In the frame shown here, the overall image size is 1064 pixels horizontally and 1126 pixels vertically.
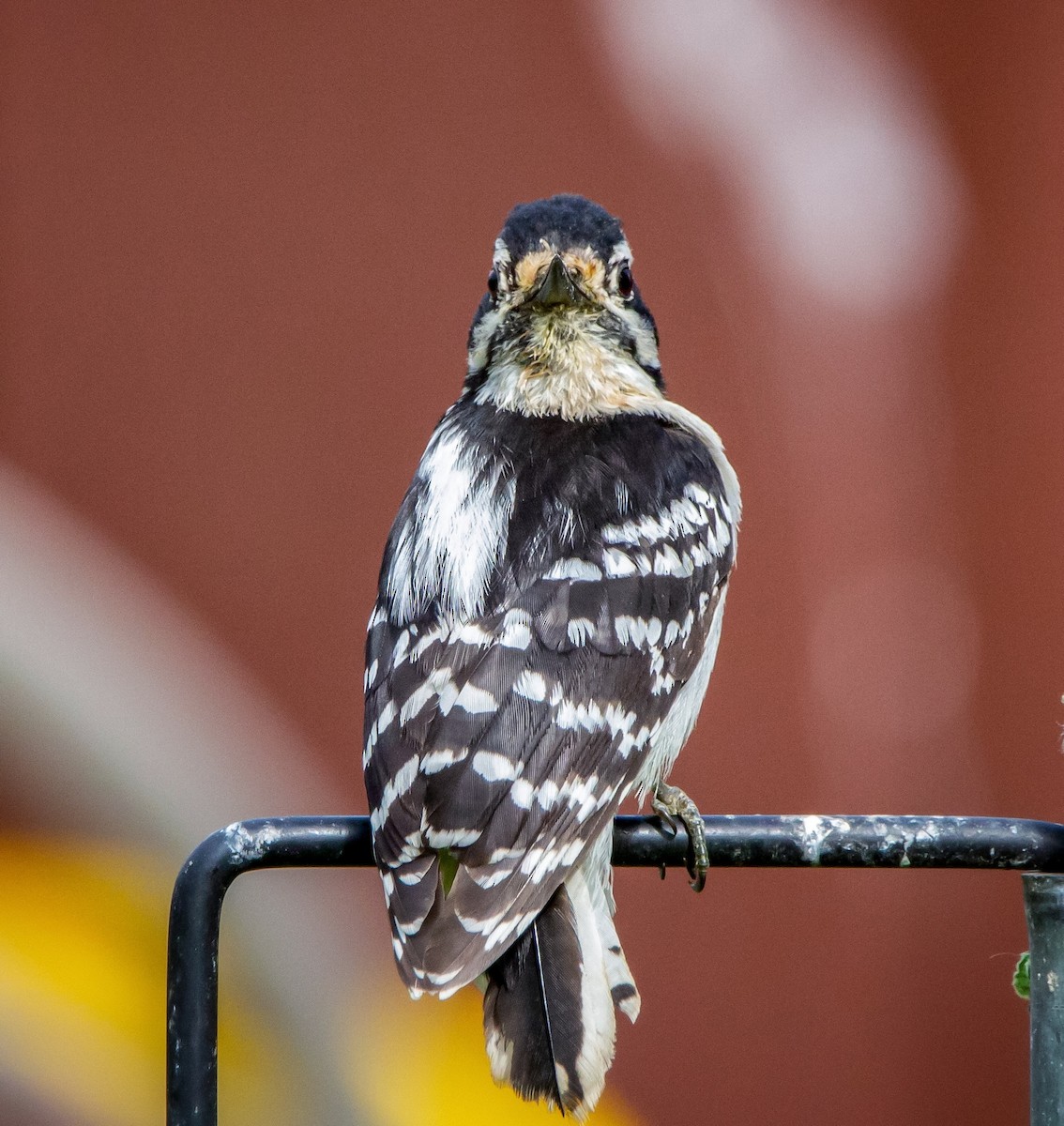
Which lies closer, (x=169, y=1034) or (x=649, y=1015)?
(x=169, y=1034)

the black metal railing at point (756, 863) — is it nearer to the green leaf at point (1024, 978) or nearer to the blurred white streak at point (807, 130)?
the green leaf at point (1024, 978)

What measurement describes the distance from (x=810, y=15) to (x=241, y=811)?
2496 millimetres

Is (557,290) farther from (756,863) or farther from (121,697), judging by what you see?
(121,697)

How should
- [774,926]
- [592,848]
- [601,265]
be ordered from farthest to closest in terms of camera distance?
[774,926] < [601,265] < [592,848]

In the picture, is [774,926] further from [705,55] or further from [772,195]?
[705,55]

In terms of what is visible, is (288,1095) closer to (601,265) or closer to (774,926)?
(774,926)

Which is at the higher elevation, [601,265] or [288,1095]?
[601,265]

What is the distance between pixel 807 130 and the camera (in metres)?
3.94

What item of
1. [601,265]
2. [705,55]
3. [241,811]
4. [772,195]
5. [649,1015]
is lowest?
[649,1015]

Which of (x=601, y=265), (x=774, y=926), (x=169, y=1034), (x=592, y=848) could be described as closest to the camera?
(x=169, y=1034)

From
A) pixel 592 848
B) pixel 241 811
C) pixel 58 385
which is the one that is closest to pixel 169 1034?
pixel 592 848

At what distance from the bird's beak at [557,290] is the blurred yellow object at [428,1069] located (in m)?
1.83

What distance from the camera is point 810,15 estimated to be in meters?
3.89

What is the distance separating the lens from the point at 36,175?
3.61 metres
